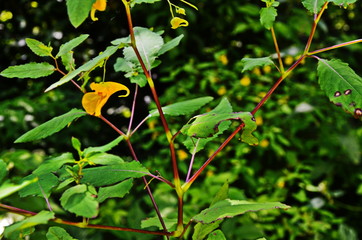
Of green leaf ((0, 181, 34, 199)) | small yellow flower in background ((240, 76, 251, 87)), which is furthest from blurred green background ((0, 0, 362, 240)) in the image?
green leaf ((0, 181, 34, 199))

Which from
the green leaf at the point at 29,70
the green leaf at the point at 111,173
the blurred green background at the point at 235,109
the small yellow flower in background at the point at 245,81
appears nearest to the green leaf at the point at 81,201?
the green leaf at the point at 111,173

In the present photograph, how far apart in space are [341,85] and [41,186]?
409 millimetres

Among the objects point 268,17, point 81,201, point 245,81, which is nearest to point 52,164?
point 81,201

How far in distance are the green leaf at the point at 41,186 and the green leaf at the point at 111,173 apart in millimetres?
47

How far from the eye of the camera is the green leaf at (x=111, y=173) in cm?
50

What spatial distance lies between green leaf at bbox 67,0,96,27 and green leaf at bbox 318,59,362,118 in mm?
323

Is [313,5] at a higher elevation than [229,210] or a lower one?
higher

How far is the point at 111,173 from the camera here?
0.52m

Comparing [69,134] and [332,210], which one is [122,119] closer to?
[69,134]

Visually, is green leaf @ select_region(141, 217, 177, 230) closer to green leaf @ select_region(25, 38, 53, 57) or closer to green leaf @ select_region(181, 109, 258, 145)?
green leaf @ select_region(181, 109, 258, 145)

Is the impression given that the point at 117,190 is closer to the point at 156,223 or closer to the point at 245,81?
the point at 156,223

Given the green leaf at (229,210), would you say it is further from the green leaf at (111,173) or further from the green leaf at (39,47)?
the green leaf at (39,47)

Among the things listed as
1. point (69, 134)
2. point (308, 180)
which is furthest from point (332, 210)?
point (69, 134)

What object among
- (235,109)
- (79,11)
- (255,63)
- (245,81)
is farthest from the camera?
(245,81)
